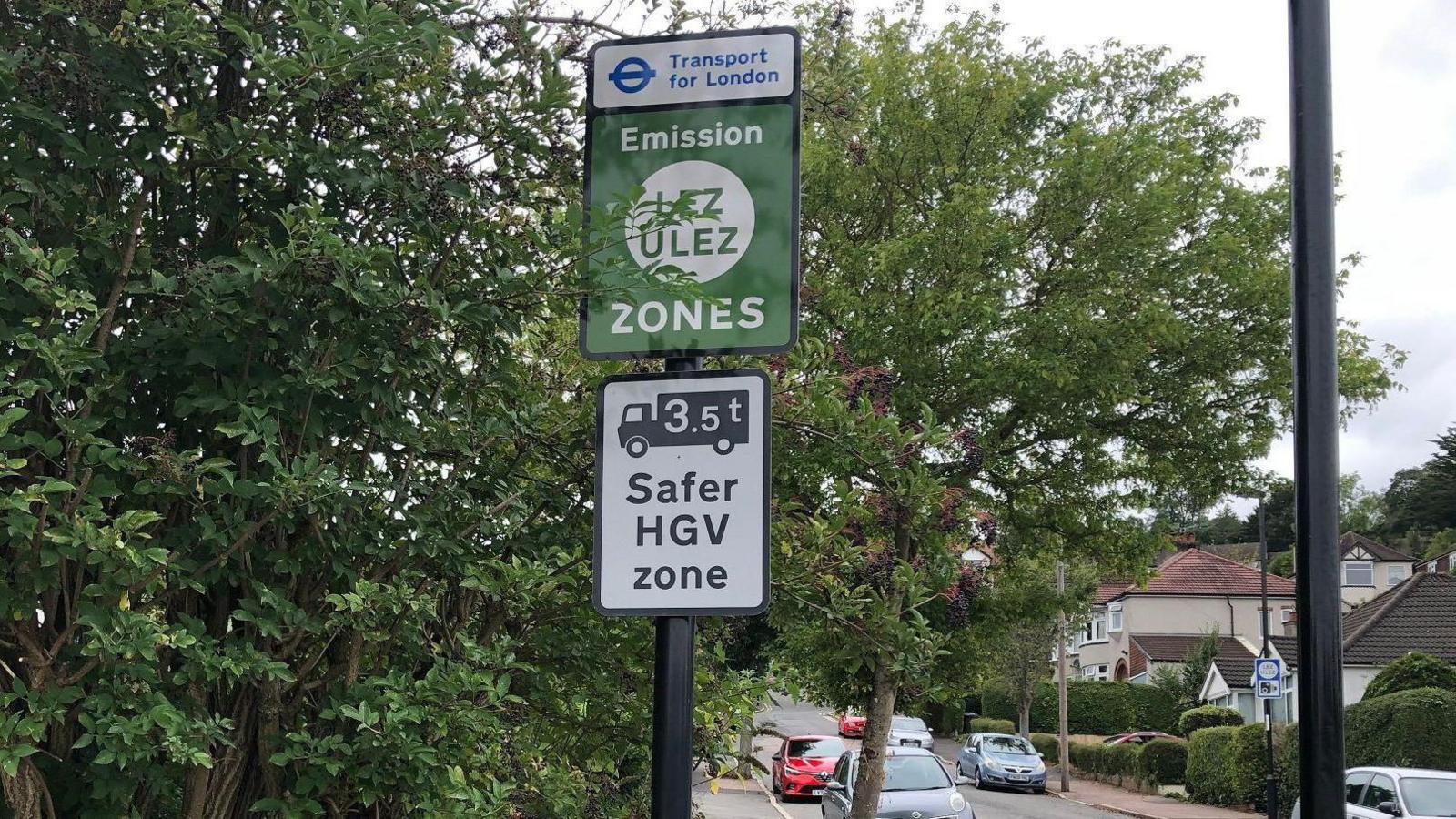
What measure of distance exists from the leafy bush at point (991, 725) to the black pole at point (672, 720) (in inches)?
2203

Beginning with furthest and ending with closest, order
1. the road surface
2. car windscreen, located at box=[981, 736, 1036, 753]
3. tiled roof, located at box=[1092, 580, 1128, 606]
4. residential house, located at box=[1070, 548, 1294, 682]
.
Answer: tiled roof, located at box=[1092, 580, 1128, 606], residential house, located at box=[1070, 548, 1294, 682], car windscreen, located at box=[981, 736, 1036, 753], the road surface

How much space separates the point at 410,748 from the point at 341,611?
580mm

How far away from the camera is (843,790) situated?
20.5 m

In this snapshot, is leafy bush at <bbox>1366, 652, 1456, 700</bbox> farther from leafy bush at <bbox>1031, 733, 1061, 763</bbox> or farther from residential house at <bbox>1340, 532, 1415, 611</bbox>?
residential house at <bbox>1340, 532, 1415, 611</bbox>

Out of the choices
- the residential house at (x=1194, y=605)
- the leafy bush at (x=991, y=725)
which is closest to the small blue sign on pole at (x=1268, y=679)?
the leafy bush at (x=991, y=725)

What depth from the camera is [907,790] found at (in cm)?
2031

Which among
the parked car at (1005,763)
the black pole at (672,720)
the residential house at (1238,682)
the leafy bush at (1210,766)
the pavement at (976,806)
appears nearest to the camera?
the black pole at (672,720)

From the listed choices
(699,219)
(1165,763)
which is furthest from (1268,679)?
(699,219)

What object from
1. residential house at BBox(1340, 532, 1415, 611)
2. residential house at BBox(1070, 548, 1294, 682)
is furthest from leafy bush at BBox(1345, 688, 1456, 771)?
residential house at BBox(1340, 532, 1415, 611)

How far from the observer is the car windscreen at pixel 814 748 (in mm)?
31000

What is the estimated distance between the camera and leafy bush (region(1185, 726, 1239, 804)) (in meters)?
32.5

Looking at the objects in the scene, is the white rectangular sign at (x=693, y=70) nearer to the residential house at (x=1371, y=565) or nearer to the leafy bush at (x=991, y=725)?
the leafy bush at (x=991, y=725)

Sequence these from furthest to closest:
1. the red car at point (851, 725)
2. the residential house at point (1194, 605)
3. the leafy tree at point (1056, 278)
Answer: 1. the residential house at point (1194, 605)
2. the red car at point (851, 725)
3. the leafy tree at point (1056, 278)

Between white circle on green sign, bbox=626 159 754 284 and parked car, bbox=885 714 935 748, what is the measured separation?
32639 mm
